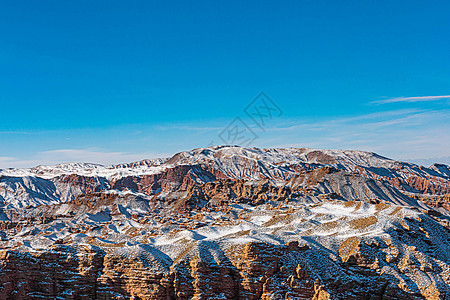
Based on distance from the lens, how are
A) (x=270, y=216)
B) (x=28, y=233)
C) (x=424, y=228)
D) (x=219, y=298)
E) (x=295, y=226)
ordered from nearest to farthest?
(x=219, y=298)
(x=424, y=228)
(x=295, y=226)
(x=270, y=216)
(x=28, y=233)

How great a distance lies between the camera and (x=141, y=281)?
45.9 m

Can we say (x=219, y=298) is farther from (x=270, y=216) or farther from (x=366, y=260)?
(x=270, y=216)

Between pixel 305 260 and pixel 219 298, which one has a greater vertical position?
pixel 305 260

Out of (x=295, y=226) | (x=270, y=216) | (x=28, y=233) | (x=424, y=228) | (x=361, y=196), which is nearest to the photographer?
(x=424, y=228)

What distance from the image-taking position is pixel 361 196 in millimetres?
162125

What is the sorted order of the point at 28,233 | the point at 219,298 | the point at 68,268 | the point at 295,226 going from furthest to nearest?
1. the point at 28,233
2. the point at 295,226
3. the point at 68,268
4. the point at 219,298

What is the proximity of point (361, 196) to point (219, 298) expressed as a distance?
132m

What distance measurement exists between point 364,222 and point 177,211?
3659 inches

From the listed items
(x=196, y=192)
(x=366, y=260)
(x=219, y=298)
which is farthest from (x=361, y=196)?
(x=219, y=298)

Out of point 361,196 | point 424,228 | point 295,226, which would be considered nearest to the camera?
point 424,228

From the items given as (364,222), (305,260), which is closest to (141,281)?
(305,260)

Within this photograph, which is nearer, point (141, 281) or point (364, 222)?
point (141, 281)

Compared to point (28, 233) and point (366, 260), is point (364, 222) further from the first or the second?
point (28, 233)

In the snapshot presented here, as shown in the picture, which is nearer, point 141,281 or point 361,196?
point 141,281
